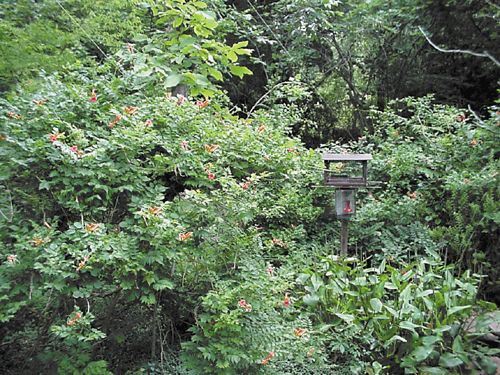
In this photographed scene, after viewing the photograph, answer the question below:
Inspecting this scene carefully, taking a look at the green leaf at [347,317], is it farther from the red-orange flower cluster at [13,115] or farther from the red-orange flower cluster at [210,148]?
the red-orange flower cluster at [13,115]

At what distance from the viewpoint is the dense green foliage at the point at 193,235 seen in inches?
91.9

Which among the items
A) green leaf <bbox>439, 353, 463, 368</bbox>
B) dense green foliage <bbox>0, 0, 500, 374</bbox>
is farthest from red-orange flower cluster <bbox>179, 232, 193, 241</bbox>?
green leaf <bbox>439, 353, 463, 368</bbox>

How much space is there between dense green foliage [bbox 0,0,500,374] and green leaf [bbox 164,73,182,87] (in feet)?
0.04

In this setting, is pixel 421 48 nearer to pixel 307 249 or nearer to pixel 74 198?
pixel 307 249

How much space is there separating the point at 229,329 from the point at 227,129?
1254 millimetres

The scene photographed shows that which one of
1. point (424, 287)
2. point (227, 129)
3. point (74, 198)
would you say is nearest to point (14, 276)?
point (74, 198)

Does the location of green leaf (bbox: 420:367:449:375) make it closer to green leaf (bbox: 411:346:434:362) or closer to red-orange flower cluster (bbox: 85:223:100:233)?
green leaf (bbox: 411:346:434:362)

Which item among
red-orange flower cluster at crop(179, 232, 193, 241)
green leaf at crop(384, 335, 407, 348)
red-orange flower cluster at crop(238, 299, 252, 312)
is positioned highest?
red-orange flower cluster at crop(179, 232, 193, 241)

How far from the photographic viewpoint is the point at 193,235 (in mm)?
2520

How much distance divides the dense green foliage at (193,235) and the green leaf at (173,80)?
1 centimetres

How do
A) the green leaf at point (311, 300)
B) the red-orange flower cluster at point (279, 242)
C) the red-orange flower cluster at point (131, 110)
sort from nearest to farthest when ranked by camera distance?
the red-orange flower cluster at point (131, 110) → the green leaf at point (311, 300) → the red-orange flower cluster at point (279, 242)

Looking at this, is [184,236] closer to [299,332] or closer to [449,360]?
[299,332]

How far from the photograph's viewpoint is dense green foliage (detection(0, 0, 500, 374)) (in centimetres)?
233

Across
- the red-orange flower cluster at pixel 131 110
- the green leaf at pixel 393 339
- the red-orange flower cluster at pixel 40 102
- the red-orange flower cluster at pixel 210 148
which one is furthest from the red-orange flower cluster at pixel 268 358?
the red-orange flower cluster at pixel 40 102
